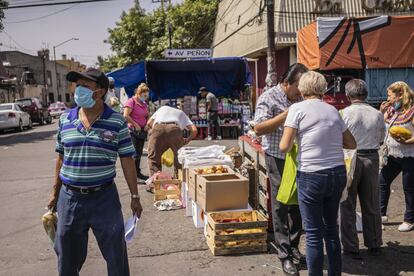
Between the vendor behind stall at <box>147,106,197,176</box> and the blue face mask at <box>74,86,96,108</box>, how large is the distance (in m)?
4.37

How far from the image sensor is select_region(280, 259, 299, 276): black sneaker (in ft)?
14.6

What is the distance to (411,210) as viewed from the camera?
5.84 metres

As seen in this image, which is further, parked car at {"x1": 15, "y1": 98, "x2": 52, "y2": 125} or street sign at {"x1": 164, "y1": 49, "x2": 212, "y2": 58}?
parked car at {"x1": 15, "y1": 98, "x2": 52, "y2": 125}

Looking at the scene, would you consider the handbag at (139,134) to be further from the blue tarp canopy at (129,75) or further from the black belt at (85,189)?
the blue tarp canopy at (129,75)

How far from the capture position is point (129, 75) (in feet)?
51.6

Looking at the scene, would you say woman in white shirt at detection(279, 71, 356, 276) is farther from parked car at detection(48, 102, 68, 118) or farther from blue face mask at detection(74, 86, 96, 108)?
parked car at detection(48, 102, 68, 118)

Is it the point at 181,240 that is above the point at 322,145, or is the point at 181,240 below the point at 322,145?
below

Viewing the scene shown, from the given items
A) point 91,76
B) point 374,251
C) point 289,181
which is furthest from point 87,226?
point 374,251

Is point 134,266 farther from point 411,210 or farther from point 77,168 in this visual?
point 411,210

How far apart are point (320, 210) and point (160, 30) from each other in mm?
33862

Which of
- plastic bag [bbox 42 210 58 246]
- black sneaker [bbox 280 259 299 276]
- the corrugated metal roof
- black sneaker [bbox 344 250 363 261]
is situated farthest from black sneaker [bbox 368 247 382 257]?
the corrugated metal roof

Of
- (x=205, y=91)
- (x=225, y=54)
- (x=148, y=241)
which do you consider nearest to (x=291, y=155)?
(x=148, y=241)

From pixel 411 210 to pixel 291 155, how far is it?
2533 mm

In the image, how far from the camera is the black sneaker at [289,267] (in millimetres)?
4461
